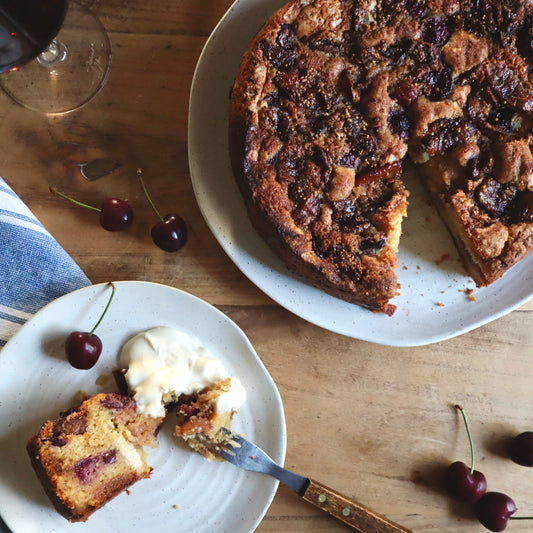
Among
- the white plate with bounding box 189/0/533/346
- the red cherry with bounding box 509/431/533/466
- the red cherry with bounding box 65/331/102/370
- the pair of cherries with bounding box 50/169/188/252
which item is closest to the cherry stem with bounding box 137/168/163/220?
the pair of cherries with bounding box 50/169/188/252

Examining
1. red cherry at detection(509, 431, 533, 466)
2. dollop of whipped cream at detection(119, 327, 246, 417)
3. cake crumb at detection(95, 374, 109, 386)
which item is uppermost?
dollop of whipped cream at detection(119, 327, 246, 417)

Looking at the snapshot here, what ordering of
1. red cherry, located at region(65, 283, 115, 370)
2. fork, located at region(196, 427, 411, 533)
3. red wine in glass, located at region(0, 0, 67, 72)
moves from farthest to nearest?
fork, located at region(196, 427, 411, 533)
red cherry, located at region(65, 283, 115, 370)
red wine in glass, located at region(0, 0, 67, 72)

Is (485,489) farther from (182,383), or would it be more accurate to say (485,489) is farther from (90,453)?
(90,453)

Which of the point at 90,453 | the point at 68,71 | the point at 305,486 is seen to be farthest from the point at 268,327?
the point at 68,71

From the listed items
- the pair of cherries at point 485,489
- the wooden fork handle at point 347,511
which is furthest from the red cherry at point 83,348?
the pair of cherries at point 485,489

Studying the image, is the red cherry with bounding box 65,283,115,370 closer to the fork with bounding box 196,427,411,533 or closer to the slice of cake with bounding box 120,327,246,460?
the slice of cake with bounding box 120,327,246,460

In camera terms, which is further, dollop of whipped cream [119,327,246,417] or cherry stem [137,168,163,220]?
cherry stem [137,168,163,220]

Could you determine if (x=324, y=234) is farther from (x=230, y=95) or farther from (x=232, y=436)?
(x=232, y=436)

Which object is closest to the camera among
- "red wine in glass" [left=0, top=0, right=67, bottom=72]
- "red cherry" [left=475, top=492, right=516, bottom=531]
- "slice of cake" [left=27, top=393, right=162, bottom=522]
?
"red wine in glass" [left=0, top=0, right=67, bottom=72]

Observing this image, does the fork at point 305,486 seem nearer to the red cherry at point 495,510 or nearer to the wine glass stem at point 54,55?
the red cherry at point 495,510
